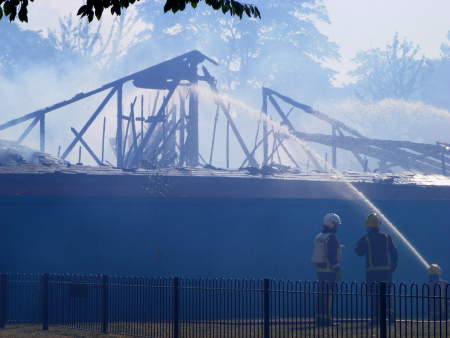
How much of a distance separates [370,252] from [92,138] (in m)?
40.1

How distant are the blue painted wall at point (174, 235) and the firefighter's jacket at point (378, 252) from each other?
4.46 m

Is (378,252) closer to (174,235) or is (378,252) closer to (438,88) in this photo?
(174,235)

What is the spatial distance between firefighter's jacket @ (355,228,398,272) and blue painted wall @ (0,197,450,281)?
14.6 feet

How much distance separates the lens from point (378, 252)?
16672 millimetres

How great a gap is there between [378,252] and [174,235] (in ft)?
17.3

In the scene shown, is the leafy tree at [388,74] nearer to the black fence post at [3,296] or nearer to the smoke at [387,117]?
the smoke at [387,117]

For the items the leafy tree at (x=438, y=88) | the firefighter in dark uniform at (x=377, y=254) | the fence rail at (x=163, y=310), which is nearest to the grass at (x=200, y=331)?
the fence rail at (x=163, y=310)

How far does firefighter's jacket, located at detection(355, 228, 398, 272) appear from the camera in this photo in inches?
656

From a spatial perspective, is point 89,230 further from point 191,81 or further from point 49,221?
point 191,81

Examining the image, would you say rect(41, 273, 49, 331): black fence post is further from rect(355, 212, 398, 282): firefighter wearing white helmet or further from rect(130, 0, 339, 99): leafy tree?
rect(130, 0, 339, 99): leafy tree

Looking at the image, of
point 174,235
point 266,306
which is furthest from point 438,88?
point 266,306

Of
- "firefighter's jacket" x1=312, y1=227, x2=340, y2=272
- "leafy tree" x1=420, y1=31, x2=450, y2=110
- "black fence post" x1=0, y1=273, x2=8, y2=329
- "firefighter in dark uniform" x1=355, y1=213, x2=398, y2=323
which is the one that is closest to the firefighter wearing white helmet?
"firefighter in dark uniform" x1=355, y1=213, x2=398, y2=323

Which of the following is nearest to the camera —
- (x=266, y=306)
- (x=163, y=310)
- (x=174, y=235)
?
(x=266, y=306)

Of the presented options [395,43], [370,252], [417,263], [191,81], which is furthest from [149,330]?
[395,43]
